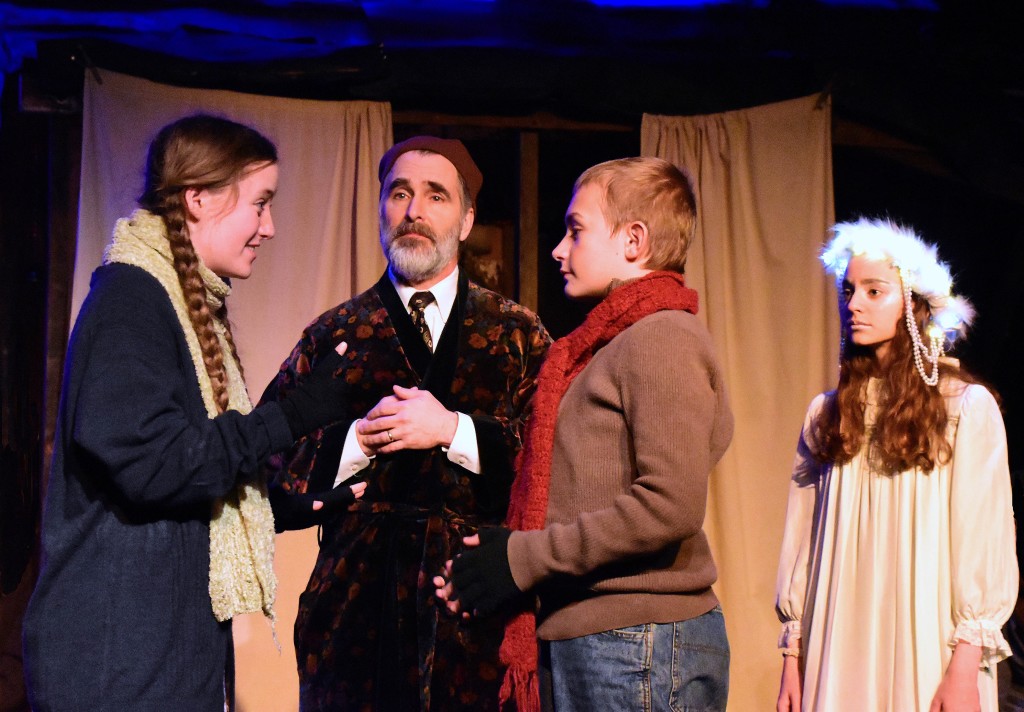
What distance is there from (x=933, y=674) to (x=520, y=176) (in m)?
2.89

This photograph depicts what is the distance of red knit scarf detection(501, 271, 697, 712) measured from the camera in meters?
1.76

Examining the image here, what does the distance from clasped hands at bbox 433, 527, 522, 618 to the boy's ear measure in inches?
22.5

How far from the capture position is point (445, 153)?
2773 millimetres

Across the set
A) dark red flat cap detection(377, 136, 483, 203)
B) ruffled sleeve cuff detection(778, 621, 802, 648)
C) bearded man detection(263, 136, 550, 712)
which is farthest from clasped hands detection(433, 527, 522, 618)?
dark red flat cap detection(377, 136, 483, 203)

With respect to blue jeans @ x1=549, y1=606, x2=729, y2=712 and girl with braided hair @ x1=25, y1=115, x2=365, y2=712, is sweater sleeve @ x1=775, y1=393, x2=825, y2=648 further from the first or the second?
girl with braided hair @ x1=25, y1=115, x2=365, y2=712

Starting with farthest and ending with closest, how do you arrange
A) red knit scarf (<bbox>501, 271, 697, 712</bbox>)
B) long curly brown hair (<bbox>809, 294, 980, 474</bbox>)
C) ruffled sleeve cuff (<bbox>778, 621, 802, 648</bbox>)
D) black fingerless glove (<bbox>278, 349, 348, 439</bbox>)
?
ruffled sleeve cuff (<bbox>778, 621, 802, 648</bbox>) < long curly brown hair (<bbox>809, 294, 980, 474</bbox>) < black fingerless glove (<bbox>278, 349, 348, 439</bbox>) < red knit scarf (<bbox>501, 271, 697, 712</bbox>)

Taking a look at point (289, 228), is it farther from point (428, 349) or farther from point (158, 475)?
point (158, 475)

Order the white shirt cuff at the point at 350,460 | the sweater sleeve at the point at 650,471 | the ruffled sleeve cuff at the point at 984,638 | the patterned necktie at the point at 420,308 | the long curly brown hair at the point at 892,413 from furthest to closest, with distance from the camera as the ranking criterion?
the patterned necktie at the point at 420,308 < the white shirt cuff at the point at 350,460 < the long curly brown hair at the point at 892,413 < the ruffled sleeve cuff at the point at 984,638 < the sweater sleeve at the point at 650,471

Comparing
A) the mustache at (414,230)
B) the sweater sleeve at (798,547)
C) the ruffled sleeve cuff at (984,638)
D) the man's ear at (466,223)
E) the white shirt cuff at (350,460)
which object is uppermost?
the man's ear at (466,223)

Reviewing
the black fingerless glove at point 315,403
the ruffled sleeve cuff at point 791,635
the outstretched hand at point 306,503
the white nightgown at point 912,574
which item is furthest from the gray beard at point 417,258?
the ruffled sleeve cuff at point 791,635

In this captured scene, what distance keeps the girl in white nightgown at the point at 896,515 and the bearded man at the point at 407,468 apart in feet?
2.49

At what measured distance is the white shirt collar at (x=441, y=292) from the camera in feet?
8.61

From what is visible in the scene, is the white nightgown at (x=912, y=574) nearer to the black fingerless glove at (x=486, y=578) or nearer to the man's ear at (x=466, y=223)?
the black fingerless glove at (x=486, y=578)

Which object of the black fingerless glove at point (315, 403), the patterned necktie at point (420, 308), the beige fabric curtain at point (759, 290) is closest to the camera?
the black fingerless glove at point (315, 403)
